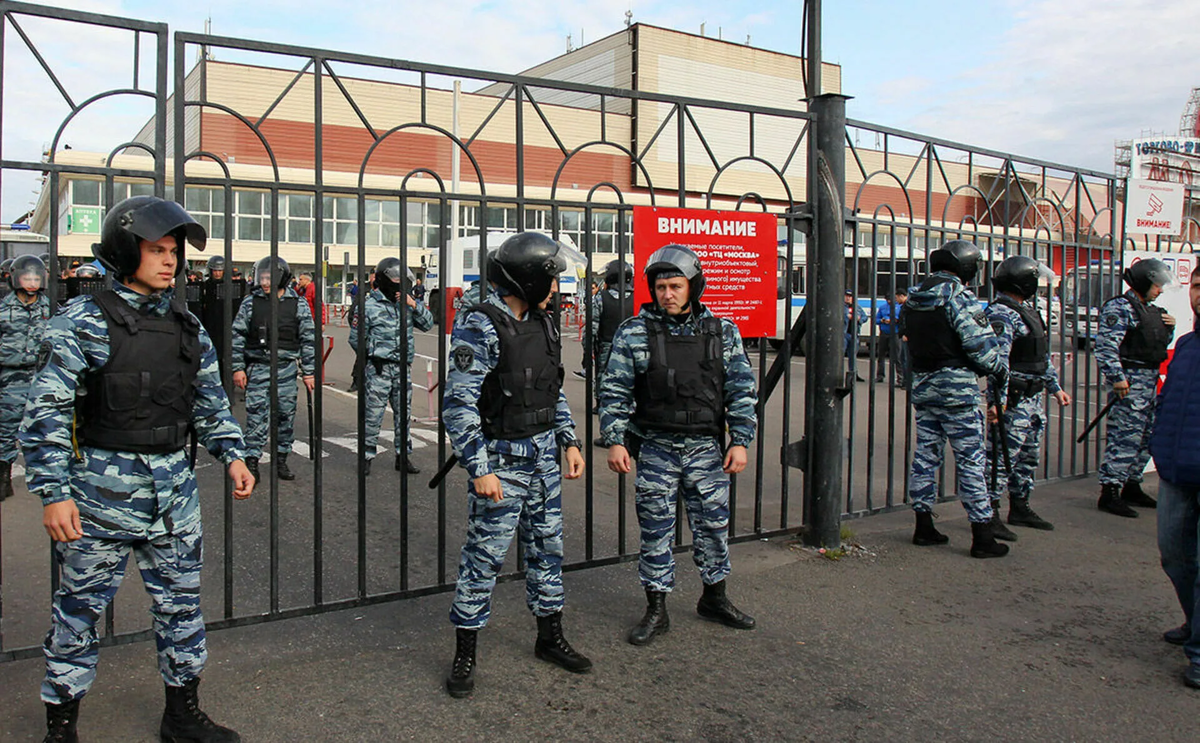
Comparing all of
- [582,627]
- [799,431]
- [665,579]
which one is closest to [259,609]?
[582,627]

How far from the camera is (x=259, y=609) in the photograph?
14.7ft

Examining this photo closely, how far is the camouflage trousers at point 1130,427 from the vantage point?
6.88m

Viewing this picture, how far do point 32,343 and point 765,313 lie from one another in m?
5.66

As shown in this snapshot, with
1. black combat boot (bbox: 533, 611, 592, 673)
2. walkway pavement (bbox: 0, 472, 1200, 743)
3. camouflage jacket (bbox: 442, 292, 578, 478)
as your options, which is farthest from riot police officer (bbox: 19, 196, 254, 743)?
black combat boot (bbox: 533, 611, 592, 673)

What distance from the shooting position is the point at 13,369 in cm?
693

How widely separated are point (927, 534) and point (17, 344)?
691 cm

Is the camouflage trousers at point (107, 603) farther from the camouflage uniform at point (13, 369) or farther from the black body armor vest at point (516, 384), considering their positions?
the camouflage uniform at point (13, 369)

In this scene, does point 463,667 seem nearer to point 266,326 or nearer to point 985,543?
point 985,543

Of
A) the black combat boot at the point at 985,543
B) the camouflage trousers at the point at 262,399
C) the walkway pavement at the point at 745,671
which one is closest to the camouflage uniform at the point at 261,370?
the camouflage trousers at the point at 262,399

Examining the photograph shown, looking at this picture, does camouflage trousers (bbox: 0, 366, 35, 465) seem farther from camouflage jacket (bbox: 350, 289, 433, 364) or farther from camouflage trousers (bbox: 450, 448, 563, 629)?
camouflage trousers (bbox: 450, 448, 563, 629)

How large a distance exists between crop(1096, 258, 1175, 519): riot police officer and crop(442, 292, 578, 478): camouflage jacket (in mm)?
5332

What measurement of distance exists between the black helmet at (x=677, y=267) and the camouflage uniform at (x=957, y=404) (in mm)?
2206

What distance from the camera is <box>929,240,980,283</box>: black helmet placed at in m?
5.73

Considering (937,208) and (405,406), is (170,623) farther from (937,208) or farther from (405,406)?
(937,208)
